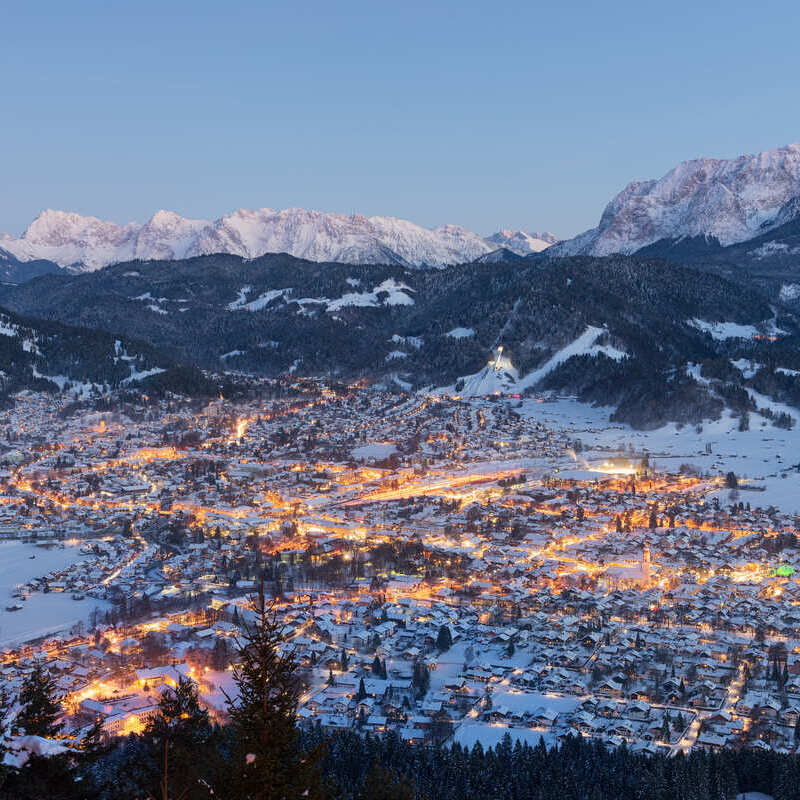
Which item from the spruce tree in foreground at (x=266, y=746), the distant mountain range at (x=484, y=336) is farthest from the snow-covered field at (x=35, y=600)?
the distant mountain range at (x=484, y=336)

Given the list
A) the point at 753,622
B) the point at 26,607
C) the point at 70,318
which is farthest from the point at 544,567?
the point at 70,318

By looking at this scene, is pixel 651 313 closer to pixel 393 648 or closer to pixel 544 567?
pixel 544 567

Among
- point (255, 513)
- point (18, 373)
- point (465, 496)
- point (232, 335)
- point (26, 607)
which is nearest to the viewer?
point (26, 607)

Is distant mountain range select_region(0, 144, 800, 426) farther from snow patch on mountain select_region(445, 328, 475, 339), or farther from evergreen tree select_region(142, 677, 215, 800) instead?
evergreen tree select_region(142, 677, 215, 800)

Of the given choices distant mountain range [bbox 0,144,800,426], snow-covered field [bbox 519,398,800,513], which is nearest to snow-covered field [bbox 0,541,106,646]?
snow-covered field [bbox 519,398,800,513]

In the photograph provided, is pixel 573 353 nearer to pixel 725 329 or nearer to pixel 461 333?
pixel 461 333

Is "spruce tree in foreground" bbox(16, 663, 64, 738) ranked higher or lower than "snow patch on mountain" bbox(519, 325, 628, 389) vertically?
lower

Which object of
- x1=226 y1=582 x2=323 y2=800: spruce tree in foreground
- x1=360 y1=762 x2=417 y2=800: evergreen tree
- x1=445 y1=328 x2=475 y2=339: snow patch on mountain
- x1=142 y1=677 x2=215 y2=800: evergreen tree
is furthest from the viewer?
x1=445 y1=328 x2=475 y2=339: snow patch on mountain
